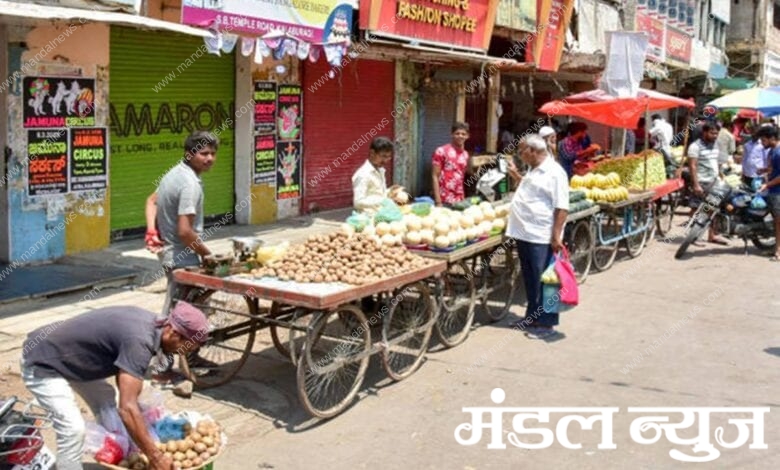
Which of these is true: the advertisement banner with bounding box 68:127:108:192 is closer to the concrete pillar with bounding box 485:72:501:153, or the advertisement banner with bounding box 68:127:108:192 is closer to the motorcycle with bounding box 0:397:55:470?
the motorcycle with bounding box 0:397:55:470

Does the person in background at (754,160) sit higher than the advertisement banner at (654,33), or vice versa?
the advertisement banner at (654,33)

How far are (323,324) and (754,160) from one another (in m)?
10.5

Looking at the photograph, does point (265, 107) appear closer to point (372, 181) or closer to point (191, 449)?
point (372, 181)

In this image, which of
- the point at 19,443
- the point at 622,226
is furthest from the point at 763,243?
the point at 19,443

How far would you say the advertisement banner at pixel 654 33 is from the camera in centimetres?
2580

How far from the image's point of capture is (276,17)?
11203mm

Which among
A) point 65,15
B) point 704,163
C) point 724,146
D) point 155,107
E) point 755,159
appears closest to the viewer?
point 65,15

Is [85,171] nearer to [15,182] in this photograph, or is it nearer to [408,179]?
[15,182]

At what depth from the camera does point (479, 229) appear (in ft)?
25.5

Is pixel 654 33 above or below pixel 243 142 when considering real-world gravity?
above

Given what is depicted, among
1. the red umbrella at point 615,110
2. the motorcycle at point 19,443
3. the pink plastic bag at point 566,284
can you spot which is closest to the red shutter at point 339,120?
the red umbrella at point 615,110

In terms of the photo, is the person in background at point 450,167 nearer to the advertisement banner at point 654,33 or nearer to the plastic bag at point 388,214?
the plastic bag at point 388,214

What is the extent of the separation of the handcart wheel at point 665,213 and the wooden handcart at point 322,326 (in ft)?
27.2

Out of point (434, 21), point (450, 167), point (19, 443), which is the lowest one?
point (19, 443)
